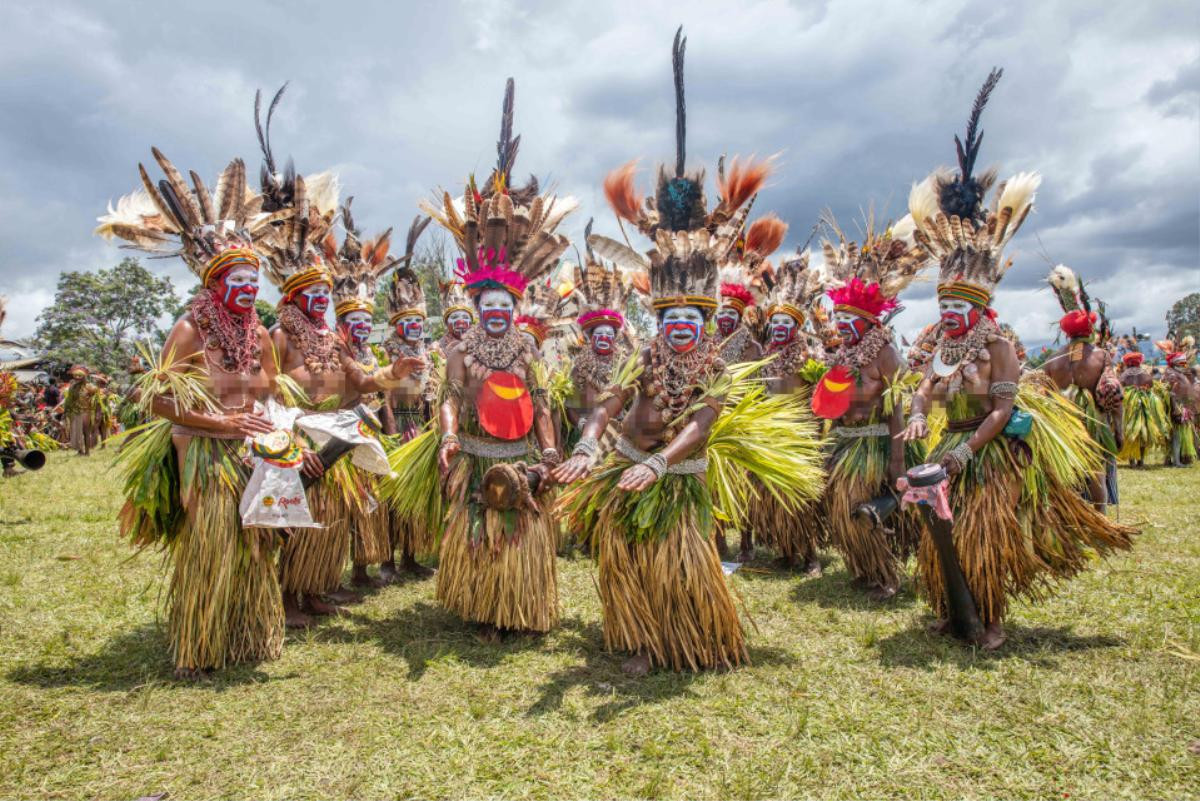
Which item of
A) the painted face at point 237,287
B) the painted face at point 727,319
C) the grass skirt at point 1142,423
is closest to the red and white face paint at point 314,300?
the painted face at point 237,287

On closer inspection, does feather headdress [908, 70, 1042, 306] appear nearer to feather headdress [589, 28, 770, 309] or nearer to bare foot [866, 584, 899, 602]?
feather headdress [589, 28, 770, 309]

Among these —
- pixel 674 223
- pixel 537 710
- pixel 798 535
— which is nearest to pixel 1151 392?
pixel 798 535

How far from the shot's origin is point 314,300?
4391 mm

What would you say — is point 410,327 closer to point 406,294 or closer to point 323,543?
point 406,294

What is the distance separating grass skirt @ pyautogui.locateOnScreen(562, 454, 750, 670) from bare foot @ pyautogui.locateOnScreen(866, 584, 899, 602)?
164 cm

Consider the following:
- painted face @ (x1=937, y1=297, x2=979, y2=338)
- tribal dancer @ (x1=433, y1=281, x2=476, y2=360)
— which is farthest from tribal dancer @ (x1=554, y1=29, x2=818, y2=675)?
tribal dancer @ (x1=433, y1=281, x2=476, y2=360)

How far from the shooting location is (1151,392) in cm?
1154

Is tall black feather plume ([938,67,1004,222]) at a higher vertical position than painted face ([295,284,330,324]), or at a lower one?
higher

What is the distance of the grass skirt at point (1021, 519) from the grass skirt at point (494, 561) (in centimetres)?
231

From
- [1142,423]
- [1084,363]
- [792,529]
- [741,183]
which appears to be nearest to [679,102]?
[741,183]

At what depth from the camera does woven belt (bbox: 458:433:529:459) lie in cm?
417

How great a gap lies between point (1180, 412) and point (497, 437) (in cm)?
1254

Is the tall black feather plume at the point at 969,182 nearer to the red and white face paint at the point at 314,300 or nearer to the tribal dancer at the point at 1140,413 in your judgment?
the red and white face paint at the point at 314,300

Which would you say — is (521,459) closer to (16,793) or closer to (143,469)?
(143,469)
